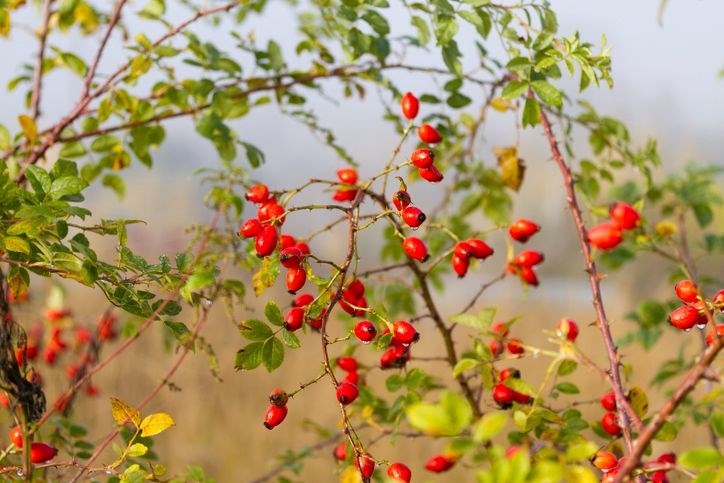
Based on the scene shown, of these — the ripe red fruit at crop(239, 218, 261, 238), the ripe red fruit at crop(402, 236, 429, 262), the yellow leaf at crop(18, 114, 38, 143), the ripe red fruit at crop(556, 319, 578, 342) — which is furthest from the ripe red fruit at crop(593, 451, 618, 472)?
the yellow leaf at crop(18, 114, 38, 143)

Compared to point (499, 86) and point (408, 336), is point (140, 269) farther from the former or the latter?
point (499, 86)

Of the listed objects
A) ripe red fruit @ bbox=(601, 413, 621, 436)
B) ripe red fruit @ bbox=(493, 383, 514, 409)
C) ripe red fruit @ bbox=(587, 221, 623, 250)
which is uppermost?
ripe red fruit @ bbox=(587, 221, 623, 250)

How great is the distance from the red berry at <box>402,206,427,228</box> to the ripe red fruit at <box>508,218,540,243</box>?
0.25 metres

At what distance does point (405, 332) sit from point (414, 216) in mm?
95

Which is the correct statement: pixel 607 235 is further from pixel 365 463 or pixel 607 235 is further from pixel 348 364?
pixel 348 364

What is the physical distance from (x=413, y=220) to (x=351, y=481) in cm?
27

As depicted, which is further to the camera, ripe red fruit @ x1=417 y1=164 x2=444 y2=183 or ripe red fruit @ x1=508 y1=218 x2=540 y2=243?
ripe red fruit @ x1=508 y1=218 x2=540 y2=243

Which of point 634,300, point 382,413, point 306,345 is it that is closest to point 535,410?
point 382,413

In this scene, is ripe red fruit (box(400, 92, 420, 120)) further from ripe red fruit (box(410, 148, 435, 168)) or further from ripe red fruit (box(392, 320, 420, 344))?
ripe red fruit (box(392, 320, 420, 344))

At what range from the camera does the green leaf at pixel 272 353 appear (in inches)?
26.8

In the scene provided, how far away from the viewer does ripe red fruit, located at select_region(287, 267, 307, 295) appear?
67cm

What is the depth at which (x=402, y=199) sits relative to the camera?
0.66 metres

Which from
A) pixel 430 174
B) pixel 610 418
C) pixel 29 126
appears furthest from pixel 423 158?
pixel 29 126

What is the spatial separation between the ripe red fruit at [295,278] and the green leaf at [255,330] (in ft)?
0.13
